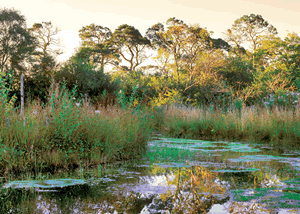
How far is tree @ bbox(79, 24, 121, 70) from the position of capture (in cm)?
3338

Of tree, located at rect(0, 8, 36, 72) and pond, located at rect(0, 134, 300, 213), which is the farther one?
tree, located at rect(0, 8, 36, 72)

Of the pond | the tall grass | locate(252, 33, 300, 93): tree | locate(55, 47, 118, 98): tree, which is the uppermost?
locate(252, 33, 300, 93): tree

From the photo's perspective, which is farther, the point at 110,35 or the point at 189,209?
the point at 110,35

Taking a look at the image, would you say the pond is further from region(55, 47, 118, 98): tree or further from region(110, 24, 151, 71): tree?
region(110, 24, 151, 71): tree

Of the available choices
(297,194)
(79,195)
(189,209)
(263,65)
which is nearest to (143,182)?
(79,195)

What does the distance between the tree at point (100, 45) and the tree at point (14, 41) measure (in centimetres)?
608

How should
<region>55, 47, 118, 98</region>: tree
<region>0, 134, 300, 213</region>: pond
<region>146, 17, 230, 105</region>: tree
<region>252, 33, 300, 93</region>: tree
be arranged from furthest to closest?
<region>252, 33, 300, 93</region>: tree
<region>146, 17, 230, 105</region>: tree
<region>55, 47, 118, 98</region>: tree
<region>0, 134, 300, 213</region>: pond

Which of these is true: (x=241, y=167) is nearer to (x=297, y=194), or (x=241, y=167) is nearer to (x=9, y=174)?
(x=297, y=194)

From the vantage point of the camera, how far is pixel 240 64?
27656 mm

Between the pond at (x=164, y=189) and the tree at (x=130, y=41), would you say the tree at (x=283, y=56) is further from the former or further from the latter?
the pond at (x=164, y=189)

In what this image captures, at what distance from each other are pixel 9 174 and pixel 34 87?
17.8 metres

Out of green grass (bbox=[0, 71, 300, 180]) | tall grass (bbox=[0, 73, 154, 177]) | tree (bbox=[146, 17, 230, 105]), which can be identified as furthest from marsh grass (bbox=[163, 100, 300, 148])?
tree (bbox=[146, 17, 230, 105])

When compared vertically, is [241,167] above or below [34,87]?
below

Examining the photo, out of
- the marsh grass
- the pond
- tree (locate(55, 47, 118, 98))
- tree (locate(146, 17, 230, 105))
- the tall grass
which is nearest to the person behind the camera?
the pond
